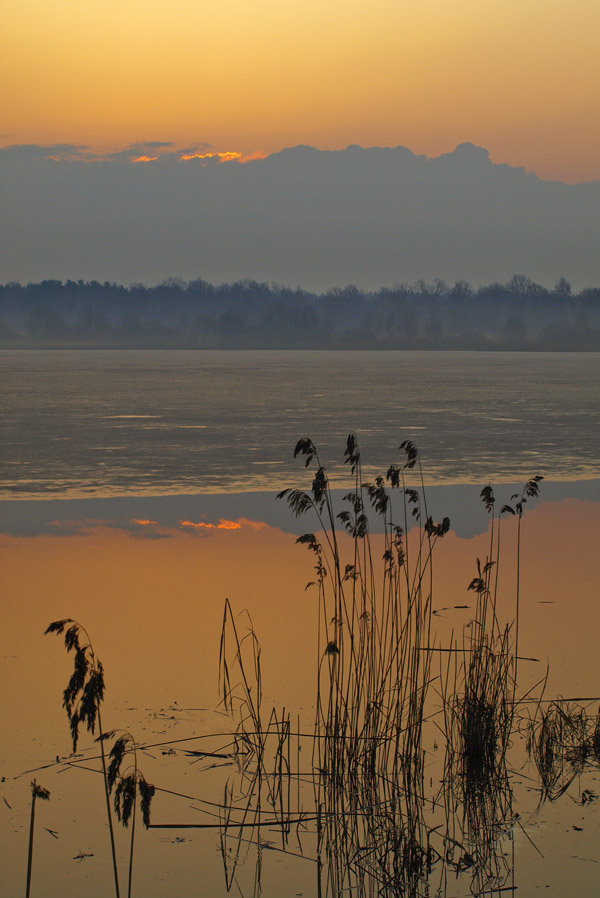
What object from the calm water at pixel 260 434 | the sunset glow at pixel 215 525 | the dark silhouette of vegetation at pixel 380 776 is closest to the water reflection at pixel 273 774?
the dark silhouette of vegetation at pixel 380 776

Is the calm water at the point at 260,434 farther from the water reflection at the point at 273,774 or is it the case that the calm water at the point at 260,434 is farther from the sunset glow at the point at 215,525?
the water reflection at the point at 273,774

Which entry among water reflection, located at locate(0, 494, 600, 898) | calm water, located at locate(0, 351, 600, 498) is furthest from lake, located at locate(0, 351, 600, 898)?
calm water, located at locate(0, 351, 600, 498)

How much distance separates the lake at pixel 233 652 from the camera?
3.50 meters

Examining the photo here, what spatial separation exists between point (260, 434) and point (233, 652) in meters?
12.4

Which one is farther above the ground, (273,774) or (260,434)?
(260,434)

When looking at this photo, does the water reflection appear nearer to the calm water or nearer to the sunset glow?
the sunset glow

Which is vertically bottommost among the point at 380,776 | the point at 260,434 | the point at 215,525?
the point at 380,776

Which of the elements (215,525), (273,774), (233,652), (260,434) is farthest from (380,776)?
(260,434)

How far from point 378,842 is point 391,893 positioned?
0.30m

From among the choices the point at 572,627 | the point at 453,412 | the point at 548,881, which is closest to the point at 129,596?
the point at 572,627

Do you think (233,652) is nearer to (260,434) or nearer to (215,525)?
(215,525)

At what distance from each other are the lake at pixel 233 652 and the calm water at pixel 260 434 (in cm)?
11

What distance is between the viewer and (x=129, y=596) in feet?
22.7

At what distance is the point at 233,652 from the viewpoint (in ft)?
18.4
